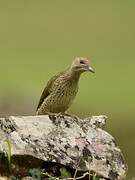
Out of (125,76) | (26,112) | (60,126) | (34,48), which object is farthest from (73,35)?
(60,126)

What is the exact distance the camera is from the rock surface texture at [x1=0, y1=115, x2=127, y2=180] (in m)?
10.4

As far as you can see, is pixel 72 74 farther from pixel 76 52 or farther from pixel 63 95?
pixel 76 52

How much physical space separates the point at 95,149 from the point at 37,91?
25242 mm

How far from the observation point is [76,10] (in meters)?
62.2

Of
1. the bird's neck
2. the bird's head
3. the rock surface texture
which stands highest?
the bird's head

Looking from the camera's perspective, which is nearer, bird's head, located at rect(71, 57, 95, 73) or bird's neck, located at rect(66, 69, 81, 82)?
bird's head, located at rect(71, 57, 95, 73)

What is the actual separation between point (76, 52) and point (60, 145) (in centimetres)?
3799

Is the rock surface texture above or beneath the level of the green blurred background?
above

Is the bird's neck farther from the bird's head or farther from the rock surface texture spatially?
the rock surface texture

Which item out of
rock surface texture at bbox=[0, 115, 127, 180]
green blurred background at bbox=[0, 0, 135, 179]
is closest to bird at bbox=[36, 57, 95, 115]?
rock surface texture at bbox=[0, 115, 127, 180]

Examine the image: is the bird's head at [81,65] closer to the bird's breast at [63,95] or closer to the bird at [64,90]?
the bird at [64,90]

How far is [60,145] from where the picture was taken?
1078 cm

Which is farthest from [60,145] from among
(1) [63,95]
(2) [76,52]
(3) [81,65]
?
(2) [76,52]

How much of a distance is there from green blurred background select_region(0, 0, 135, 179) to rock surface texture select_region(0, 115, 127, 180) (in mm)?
12304
